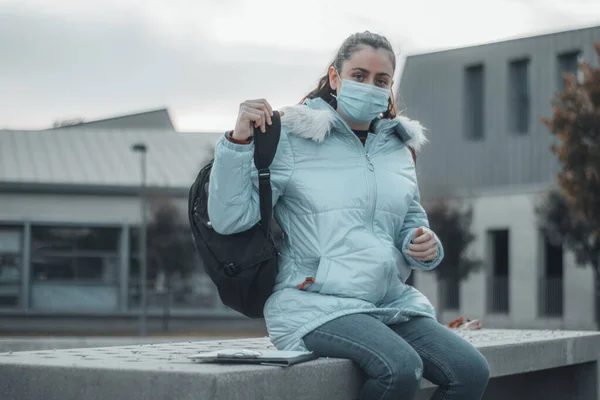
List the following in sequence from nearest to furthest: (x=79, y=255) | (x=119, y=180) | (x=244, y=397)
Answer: (x=244, y=397), (x=79, y=255), (x=119, y=180)

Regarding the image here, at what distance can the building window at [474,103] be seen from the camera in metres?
40.5

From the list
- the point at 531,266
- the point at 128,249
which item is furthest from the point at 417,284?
the point at 128,249

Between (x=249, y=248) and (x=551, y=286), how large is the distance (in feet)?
113

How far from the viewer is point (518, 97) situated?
39281 mm

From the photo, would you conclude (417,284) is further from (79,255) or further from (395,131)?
Answer: (395,131)

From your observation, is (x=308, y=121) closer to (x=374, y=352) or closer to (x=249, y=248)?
(x=249, y=248)

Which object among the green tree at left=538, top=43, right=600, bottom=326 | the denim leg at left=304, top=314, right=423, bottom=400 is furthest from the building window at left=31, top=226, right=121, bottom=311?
the denim leg at left=304, top=314, right=423, bottom=400

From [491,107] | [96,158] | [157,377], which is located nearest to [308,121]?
[157,377]

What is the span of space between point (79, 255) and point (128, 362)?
39736 millimetres

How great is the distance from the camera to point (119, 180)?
4591cm

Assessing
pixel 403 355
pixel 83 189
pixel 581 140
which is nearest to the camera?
pixel 403 355

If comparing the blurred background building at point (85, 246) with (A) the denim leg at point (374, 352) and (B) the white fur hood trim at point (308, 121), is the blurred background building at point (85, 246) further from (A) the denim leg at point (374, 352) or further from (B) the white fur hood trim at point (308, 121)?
(A) the denim leg at point (374, 352)

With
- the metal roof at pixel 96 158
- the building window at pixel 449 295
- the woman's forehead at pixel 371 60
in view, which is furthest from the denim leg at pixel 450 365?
the metal roof at pixel 96 158

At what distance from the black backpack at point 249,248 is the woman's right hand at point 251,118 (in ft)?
0.10
